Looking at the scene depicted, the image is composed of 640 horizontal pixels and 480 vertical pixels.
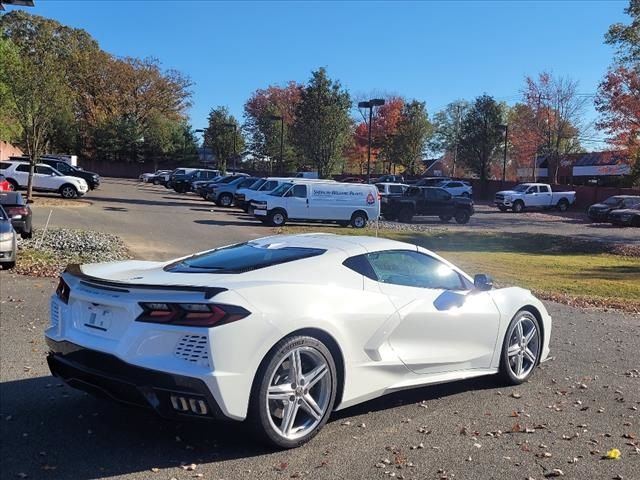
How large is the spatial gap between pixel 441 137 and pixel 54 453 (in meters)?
108

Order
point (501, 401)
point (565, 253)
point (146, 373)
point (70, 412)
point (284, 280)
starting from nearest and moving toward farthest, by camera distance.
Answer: point (146, 373)
point (284, 280)
point (70, 412)
point (501, 401)
point (565, 253)

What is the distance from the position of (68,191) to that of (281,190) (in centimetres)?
1281

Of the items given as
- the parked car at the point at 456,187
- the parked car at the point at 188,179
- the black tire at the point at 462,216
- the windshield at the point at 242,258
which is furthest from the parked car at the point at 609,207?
the windshield at the point at 242,258

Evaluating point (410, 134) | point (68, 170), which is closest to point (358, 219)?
point (68, 170)

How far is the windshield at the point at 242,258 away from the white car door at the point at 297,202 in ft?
72.2

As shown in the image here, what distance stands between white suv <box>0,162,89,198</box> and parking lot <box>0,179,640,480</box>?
28.1 meters

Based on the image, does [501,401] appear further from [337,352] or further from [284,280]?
[284,280]

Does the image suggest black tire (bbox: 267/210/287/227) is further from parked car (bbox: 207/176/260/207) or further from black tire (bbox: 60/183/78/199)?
black tire (bbox: 60/183/78/199)

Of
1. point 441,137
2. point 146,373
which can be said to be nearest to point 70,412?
point 146,373

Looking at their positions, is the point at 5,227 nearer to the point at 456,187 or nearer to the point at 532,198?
the point at 532,198

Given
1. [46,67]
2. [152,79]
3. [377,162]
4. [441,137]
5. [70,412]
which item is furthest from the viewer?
[441,137]

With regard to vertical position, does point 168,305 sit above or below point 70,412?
above

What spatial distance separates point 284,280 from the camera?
4367mm

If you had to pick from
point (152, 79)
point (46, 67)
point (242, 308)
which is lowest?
point (242, 308)
